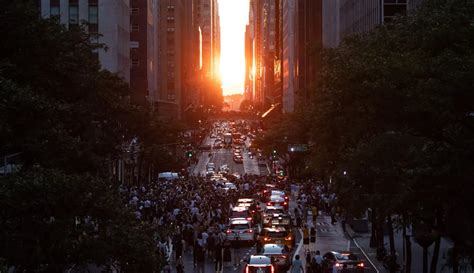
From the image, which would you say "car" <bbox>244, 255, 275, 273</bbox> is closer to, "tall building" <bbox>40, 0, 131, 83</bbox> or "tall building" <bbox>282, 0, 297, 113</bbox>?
"tall building" <bbox>40, 0, 131, 83</bbox>

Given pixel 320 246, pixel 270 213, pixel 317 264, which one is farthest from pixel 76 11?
pixel 317 264

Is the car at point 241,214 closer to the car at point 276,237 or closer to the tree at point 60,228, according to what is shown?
the car at point 276,237

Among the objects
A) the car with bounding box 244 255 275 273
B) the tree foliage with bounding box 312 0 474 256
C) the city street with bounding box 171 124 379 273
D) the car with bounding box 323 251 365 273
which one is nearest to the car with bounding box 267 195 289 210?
the city street with bounding box 171 124 379 273

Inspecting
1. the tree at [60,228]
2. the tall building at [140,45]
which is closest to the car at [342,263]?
the tree at [60,228]

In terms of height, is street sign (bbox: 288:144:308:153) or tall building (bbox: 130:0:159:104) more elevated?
tall building (bbox: 130:0:159:104)

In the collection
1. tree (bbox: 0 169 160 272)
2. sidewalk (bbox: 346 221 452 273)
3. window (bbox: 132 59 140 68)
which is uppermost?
window (bbox: 132 59 140 68)

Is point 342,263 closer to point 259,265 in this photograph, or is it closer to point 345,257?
point 345,257
